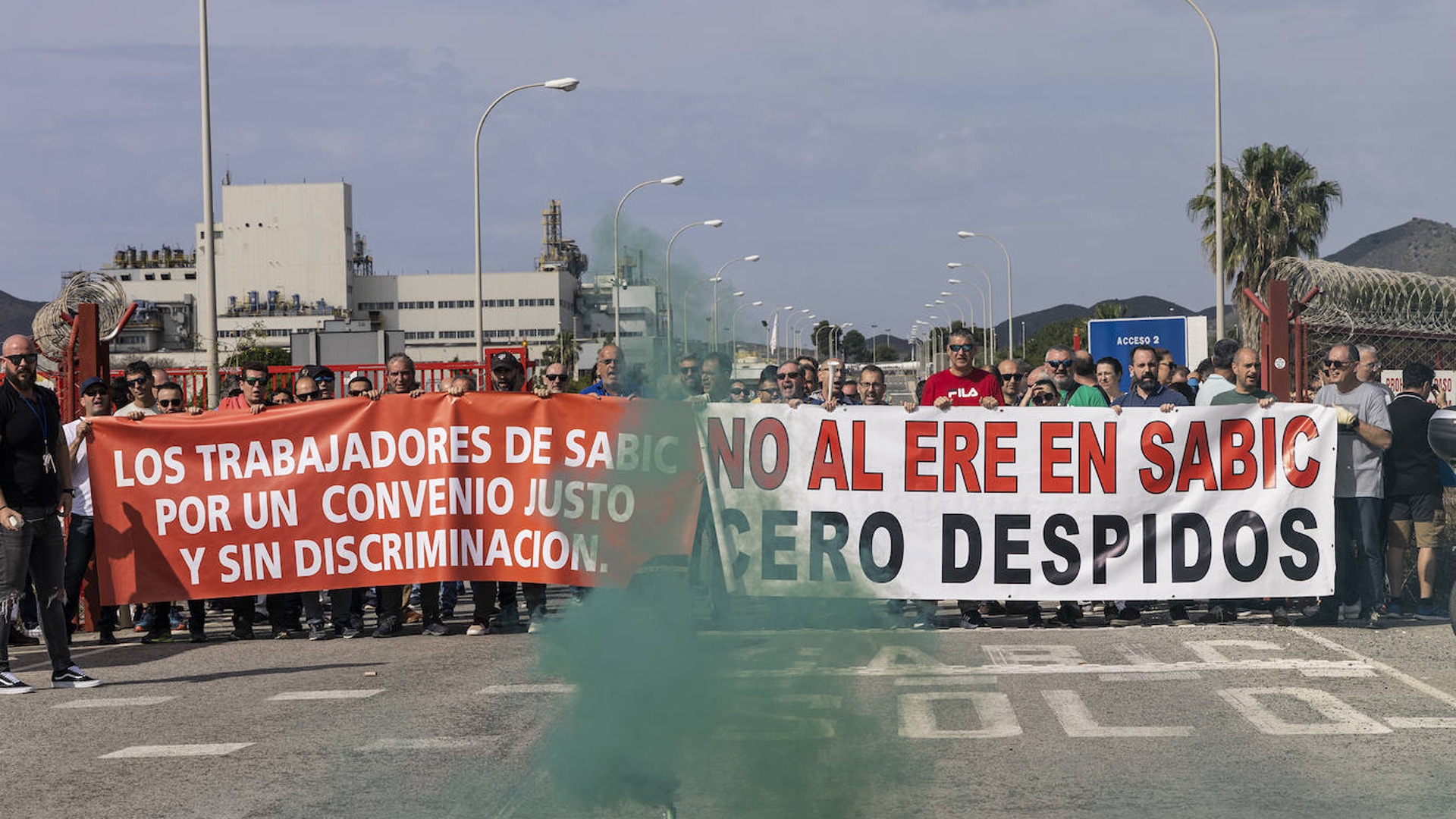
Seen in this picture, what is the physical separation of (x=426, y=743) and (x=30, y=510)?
388cm

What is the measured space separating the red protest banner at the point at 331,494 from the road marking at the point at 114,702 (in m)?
2.30

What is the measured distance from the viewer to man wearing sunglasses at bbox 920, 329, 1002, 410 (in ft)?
36.6

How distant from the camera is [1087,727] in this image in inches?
286

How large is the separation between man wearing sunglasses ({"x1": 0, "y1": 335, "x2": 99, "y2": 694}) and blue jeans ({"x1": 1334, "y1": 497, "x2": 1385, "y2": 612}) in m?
8.86

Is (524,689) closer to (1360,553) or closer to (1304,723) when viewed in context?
(1304,723)

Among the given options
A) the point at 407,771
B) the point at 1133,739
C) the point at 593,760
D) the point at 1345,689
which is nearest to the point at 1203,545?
the point at 1345,689

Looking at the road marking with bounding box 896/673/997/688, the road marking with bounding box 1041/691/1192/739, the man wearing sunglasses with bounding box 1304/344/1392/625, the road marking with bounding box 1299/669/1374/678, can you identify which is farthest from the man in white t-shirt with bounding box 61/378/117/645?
the man wearing sunglasses with bounding box 1304/344/1392/625

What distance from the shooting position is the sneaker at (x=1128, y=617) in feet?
36.3

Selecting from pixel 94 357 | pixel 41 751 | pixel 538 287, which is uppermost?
pixel 538 287

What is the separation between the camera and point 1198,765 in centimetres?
636

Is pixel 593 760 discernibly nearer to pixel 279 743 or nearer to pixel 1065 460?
pixel 279 743

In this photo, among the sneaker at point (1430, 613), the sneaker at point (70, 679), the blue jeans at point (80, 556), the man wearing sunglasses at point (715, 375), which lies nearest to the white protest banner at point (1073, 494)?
the sneaker at point (1430, 613)

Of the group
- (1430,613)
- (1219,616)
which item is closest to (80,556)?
(1219,616)

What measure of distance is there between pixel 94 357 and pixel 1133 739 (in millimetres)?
9273
